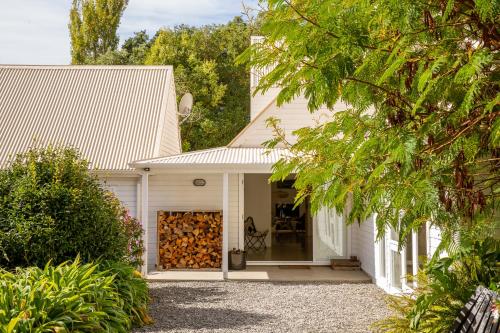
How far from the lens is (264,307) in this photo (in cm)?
1038

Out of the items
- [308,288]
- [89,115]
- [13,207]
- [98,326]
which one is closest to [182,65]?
[89,115]

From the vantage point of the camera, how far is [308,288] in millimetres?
12414

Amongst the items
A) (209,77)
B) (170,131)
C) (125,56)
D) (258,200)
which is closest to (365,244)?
(258,200)

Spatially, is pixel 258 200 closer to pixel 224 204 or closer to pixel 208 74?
pixel 224 204

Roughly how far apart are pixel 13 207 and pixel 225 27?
2625 cm

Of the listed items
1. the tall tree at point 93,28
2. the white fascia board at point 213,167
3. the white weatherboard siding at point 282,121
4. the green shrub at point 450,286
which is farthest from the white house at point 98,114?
the tall tree at point 93,28

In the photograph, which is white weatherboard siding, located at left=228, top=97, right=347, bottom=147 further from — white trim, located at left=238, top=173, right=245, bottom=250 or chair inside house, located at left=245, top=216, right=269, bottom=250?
chair inside house, located at left=245, top=216, right=269, bottom=250

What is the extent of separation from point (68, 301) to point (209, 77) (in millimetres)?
23780

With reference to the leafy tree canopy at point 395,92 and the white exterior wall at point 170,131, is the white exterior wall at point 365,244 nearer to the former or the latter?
the white exterior wall at point 170,131

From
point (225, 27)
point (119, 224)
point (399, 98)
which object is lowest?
point (119, 224)

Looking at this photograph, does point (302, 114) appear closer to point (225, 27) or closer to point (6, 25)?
point (225, 27)

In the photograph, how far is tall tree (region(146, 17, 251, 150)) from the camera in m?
30.1

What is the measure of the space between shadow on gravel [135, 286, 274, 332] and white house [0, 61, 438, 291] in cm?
219

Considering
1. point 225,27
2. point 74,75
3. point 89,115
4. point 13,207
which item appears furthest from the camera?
point 225,27
